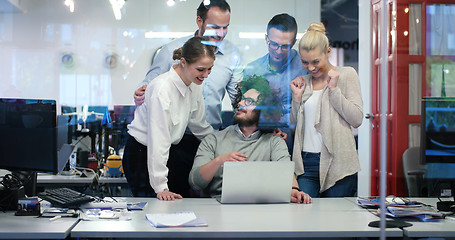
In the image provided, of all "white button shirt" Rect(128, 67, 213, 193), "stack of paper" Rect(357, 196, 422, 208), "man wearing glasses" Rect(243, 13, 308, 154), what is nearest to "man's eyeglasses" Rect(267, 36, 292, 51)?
"man wearing glasses" Rect(243, 13, 308, 154)

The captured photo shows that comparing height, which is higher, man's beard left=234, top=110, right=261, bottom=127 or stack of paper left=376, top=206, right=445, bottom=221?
man's beard left=234, top=110, right=261, bottom=127

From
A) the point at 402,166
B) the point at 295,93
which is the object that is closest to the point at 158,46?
the point at 295,93

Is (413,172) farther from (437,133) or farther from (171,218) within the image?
(171,218)

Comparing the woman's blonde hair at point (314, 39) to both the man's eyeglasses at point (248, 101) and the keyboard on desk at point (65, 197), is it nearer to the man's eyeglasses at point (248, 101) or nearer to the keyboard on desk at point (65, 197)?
the man's eyeglasses at point (248, 101)

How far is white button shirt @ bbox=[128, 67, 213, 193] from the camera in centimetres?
350

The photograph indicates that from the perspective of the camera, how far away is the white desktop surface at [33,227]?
7.39ft

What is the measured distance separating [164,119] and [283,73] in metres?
1.22

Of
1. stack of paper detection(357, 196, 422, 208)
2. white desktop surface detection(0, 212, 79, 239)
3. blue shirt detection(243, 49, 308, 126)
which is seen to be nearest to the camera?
white desktop surface detection(0, 212, 79, 239)

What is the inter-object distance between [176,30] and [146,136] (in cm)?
95

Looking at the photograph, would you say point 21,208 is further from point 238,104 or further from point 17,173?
point 238,104

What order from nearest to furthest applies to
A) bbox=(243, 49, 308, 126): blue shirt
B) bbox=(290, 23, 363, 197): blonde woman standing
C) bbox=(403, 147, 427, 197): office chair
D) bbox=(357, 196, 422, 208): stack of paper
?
bbox=(357, 196, 422, 208): stack of paper → bbox=(290, 23, 363, 197): blonde woman standing → bbox=(243, 49, 308, 126): blue shirt → bbox=(403, 147, 427, 197): office chair

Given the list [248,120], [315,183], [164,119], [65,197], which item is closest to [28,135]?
[65,197]

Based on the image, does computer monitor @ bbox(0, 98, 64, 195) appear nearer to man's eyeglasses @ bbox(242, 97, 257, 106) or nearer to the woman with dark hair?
the woman with dark hair

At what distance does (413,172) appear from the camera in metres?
4.73
